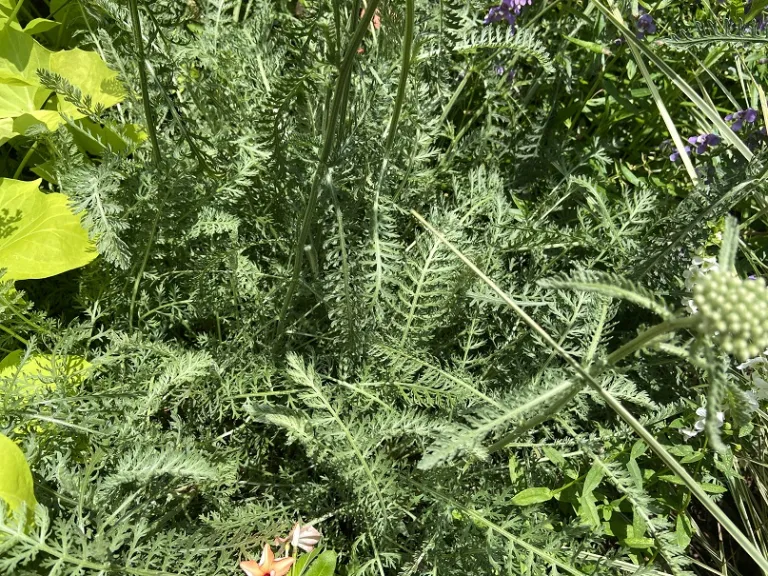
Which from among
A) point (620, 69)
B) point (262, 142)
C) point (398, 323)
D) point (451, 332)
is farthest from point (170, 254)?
point (620, 69)

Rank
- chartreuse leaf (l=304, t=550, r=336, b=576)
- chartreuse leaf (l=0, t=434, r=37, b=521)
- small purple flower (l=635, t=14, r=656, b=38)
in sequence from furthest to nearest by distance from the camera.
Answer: small purple flower (l=635, t=14, r=656, b=38)
chartreuse leaf (l=304, t=550, r=336, b=576)
chartreuse leaf (l=0, t=434, r=37, b=521)

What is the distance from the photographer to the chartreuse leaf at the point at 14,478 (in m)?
0.94

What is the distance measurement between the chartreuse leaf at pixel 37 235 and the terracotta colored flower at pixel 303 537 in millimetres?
669

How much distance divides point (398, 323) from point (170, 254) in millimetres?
531

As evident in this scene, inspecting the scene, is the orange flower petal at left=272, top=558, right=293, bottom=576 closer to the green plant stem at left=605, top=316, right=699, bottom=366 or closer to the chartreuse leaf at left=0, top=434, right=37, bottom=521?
the chartreuse leaf at left=0, top=434, right=37, bottom=521

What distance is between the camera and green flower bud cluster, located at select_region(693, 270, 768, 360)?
0.70 meters

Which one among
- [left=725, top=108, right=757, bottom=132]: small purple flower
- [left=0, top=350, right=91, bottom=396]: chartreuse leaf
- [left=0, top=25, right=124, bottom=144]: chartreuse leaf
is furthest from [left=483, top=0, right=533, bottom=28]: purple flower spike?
[left=0, top=350, right=91, bottom=396]: chartreuse leaf

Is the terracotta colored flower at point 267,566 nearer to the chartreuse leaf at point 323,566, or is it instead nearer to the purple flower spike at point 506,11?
the chartreuse leaf at point 323,566

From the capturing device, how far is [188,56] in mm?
1385

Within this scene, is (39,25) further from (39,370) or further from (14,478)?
(14,478)

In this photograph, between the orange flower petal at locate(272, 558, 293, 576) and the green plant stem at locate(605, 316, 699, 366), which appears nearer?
the green plant stem at locate(605, 316, 699, 366)

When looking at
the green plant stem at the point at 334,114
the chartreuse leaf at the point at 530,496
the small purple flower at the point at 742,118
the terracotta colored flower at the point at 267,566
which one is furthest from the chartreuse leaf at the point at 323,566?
the small purple flower at the point at 742,118

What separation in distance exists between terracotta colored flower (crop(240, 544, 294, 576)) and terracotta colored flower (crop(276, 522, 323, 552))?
96 millimetres

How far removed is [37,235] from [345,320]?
66 centimetres
